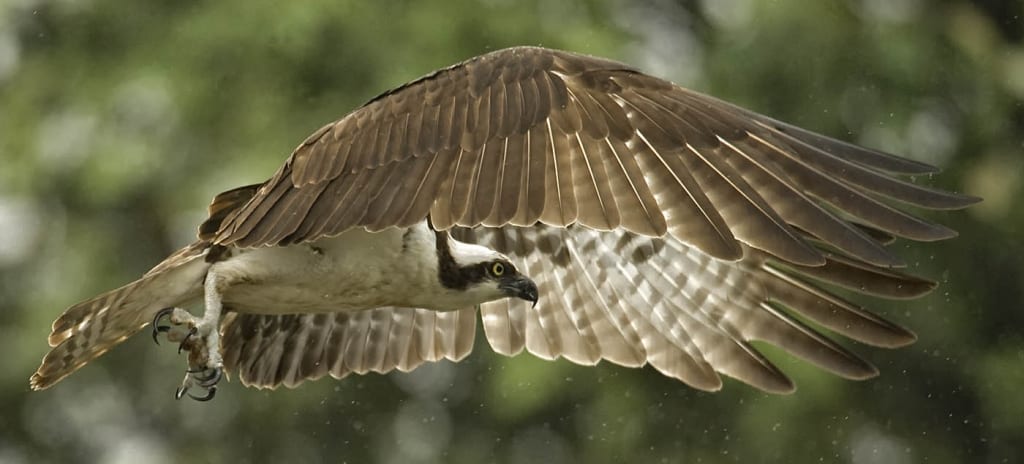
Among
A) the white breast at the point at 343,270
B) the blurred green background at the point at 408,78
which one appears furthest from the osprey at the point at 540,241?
the blurred green background at the point at 408,78

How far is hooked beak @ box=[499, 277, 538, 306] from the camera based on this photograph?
296 inches

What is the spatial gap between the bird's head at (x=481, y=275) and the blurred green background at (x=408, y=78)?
12.9 ft

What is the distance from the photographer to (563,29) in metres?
11.7

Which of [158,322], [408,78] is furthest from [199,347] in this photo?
[408,78]

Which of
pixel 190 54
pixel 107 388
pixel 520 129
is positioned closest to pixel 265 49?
pixel 190 54

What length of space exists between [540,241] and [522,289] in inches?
31.2

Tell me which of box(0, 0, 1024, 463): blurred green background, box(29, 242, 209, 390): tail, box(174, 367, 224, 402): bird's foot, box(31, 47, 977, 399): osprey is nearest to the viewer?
box(31, 47, 977, 399): osprey

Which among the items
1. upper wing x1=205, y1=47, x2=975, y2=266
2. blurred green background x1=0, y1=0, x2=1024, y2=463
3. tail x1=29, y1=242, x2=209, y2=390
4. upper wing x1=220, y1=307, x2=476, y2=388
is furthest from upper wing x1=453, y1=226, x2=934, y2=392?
blurred green background x1=0, y1=0, x2=1024, y2=463

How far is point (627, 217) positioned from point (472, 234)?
93.8 inches

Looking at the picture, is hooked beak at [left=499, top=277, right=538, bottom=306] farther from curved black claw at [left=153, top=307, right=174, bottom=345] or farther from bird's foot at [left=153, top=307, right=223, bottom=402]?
curved black claw at [left=153, top=307, right=174, bottom=345]

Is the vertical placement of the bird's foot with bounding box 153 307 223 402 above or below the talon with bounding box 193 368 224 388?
above

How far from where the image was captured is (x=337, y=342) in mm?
8195

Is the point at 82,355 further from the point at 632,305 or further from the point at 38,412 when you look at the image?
the point at 38,412

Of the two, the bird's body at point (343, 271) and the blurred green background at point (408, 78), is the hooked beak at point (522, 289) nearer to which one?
the bird's body at point (343, 271)
